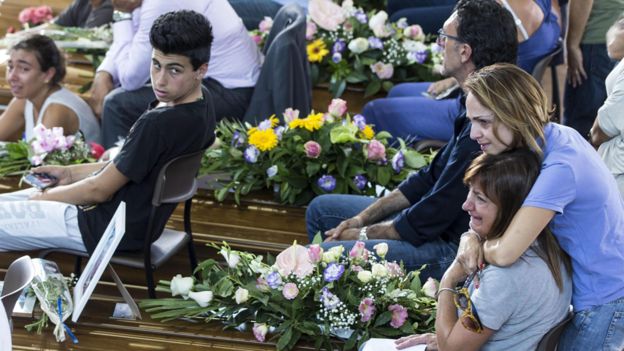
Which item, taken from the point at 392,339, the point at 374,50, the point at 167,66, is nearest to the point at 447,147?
the point at 392,339

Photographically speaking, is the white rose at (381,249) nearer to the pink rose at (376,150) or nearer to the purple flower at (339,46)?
the pink rose at (376,150)

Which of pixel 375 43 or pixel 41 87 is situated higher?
pixel 41 87

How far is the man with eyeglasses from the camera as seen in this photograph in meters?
3.18

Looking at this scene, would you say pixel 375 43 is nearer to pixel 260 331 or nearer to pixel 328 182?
pixel 328 182

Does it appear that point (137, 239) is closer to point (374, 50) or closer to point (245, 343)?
point (245, 343)

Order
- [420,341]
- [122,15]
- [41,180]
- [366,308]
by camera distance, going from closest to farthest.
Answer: [420,341], [366,308], [41,180], [122,15]

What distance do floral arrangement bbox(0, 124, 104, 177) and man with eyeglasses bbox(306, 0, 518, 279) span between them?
43.5 inches

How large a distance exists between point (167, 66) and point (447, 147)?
0.92 metres

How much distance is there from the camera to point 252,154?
169 inches

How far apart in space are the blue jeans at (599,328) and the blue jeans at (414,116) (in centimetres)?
194

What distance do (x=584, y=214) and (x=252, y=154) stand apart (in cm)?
Answer: 201

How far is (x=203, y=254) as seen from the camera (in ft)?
13.0

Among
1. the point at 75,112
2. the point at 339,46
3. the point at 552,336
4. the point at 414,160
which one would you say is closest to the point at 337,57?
the point at 339,46

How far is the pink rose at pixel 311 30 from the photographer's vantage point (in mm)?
5363
